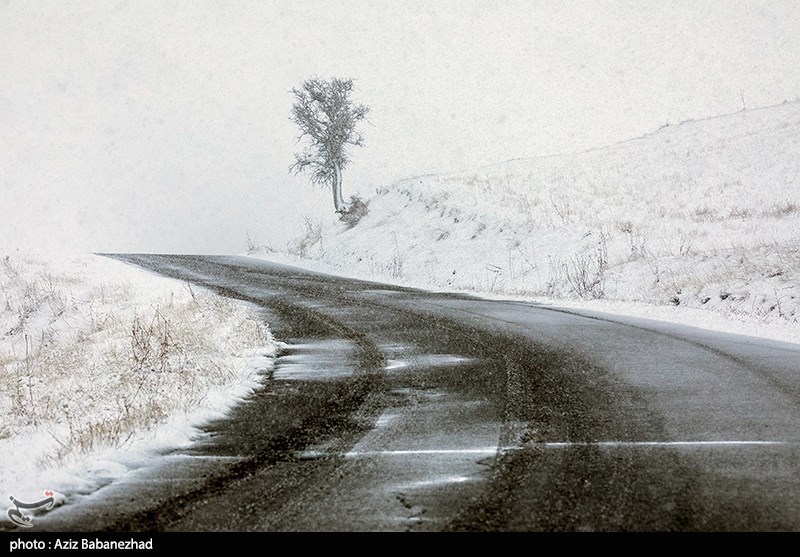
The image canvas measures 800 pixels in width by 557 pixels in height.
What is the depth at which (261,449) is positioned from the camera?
4805 millimetres

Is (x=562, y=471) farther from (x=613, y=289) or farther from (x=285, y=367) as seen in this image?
(x=613, y=289)

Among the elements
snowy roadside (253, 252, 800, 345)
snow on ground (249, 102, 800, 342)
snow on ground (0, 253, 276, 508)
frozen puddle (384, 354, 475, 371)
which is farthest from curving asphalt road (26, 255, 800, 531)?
snow on ground (249, 102, 800, 342)

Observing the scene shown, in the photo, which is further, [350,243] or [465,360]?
[350,243]

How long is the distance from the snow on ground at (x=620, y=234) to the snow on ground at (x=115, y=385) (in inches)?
276

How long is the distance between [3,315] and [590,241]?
16.5m

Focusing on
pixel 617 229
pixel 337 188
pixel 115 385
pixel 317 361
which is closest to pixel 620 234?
pixel 617 229

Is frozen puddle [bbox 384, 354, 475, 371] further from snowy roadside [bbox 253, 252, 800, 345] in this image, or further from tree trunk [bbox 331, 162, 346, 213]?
tree trunk [bbox 331, 162, 346, 213]

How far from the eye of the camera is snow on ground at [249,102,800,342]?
13.7 m

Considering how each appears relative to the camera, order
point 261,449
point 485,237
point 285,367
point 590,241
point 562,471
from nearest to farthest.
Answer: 1. point 562,471
2. point 261,449
3. point 285,367
4. point 590,241
5. point 485,237

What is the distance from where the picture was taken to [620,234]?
853 inches

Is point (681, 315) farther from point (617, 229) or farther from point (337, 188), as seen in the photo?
point (337, 188)

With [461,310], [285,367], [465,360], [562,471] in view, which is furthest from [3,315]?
[562,471]

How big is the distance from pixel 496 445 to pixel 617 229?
734 inches

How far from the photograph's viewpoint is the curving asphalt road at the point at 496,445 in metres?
3.52
